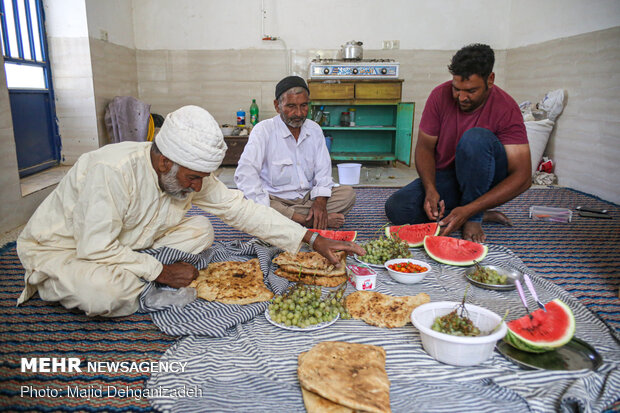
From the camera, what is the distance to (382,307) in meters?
2.16

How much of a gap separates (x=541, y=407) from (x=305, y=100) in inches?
103

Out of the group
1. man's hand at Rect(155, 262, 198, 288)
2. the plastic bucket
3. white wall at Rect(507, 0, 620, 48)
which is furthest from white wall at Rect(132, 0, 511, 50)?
man's hand at Rect(155, 262, 198, 288)

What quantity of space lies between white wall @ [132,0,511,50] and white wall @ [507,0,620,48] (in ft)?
1.16

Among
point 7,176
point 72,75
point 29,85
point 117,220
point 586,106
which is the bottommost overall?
point 7,176

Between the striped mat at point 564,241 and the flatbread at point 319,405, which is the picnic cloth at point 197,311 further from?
the striped mat at point 564,241

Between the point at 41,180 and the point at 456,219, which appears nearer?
the point at 456,219

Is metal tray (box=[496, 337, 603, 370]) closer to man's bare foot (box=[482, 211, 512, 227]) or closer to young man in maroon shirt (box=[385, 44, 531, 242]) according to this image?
young man in maroon shirt (box=[385, 44, 531, 242])

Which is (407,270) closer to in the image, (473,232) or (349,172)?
(473,232)

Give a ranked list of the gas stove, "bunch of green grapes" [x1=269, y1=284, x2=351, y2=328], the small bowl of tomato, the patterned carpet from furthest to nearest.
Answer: the gas stove, the small bowl of tomato, "bunch of green grapes" [x1=269, y1=284, x2=351, y2=328], the patterned carpet

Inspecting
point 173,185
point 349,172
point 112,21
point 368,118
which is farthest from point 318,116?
point 173,185

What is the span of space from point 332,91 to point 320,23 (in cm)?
139

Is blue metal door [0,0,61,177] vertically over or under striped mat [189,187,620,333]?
over

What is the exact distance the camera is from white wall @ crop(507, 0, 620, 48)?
16.4 ft

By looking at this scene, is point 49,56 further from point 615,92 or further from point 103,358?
point 615,92
